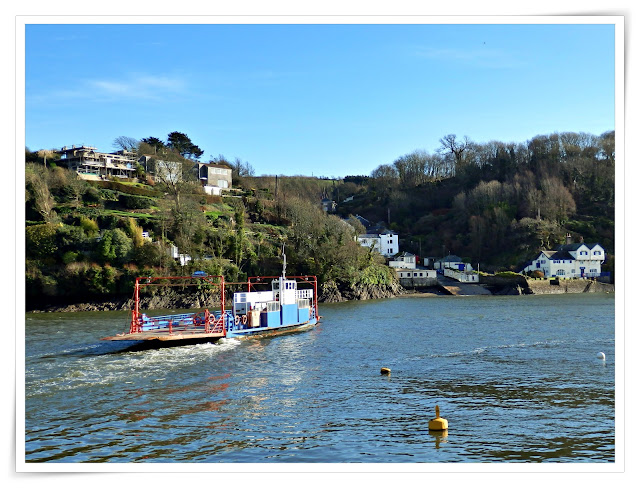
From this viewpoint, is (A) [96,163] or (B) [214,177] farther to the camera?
(B) [214,177]

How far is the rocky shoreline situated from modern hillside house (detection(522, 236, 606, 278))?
15.9 feet

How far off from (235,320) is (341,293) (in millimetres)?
32295

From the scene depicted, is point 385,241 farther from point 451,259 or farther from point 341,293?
point 341,293

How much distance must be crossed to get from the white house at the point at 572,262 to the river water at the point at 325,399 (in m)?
50.2

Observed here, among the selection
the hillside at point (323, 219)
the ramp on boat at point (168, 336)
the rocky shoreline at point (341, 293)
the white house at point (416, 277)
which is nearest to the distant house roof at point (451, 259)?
the hillside at point (323, 219)

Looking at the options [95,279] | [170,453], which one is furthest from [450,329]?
[95,279]

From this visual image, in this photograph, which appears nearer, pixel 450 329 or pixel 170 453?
pixel 170 453

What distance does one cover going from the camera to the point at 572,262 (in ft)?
265

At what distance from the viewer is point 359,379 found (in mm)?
20891

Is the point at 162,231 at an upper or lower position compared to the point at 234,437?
upper

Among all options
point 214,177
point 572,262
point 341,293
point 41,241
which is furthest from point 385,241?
point 41,241
